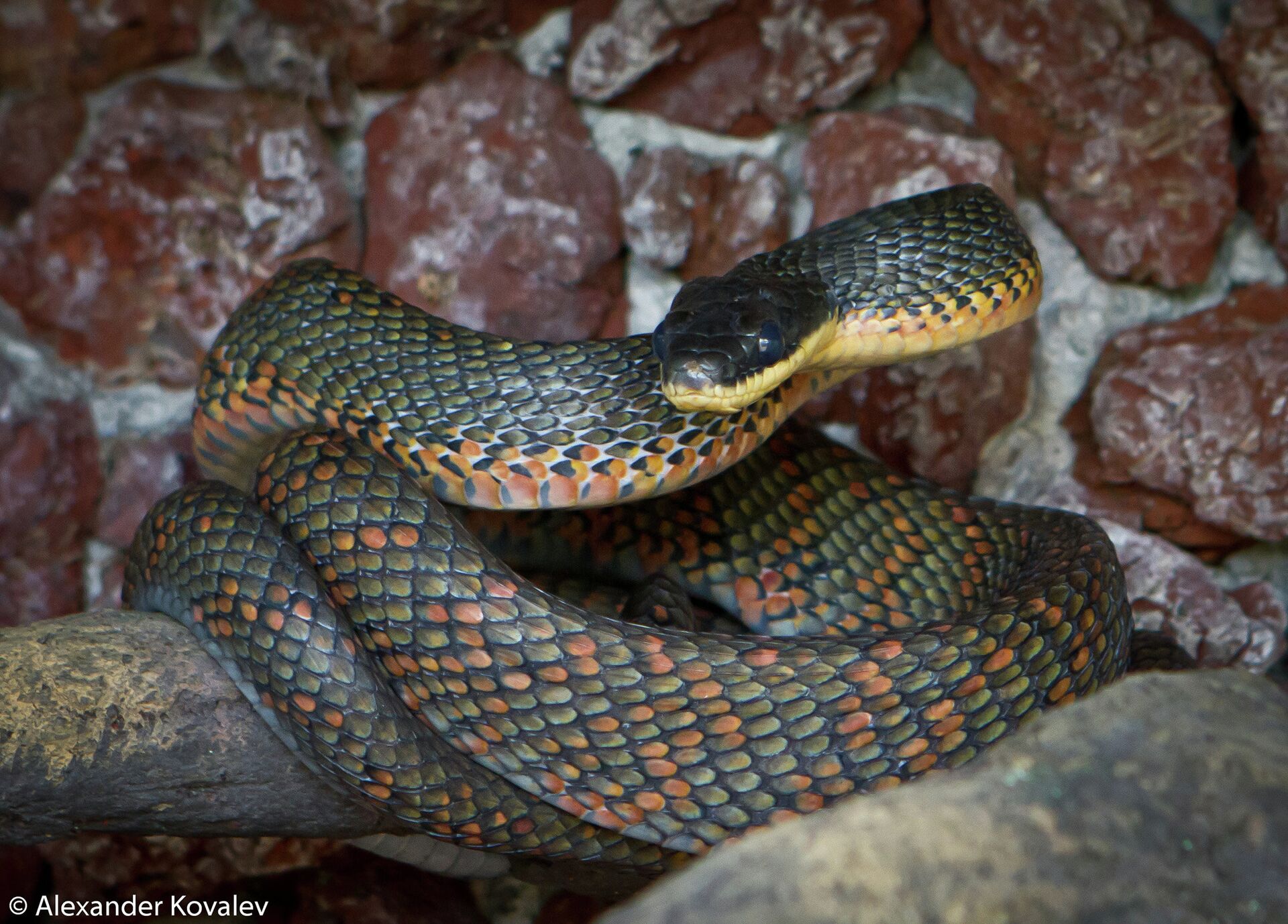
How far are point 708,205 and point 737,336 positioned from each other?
85cm

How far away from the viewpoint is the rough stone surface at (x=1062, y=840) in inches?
32.7

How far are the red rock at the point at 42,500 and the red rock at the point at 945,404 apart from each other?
1.49 m

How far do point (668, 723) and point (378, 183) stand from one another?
138 centimetres

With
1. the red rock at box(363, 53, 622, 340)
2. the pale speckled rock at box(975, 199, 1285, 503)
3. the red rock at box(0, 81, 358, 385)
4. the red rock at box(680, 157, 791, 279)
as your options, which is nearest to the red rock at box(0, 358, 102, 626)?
the red rock at box(0, 81, 358, 385)

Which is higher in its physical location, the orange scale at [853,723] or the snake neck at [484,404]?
the snake neck at [484,404]

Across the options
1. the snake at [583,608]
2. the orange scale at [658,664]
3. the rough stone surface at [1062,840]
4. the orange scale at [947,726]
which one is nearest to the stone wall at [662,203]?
the snake at [583,608]

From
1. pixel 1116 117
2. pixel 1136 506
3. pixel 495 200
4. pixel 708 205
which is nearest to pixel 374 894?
pixel 495 200

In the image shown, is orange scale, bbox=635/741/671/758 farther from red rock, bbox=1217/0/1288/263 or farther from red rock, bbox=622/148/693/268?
red rock, bbox=1217/0/1288/263

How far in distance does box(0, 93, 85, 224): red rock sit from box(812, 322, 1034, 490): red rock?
1.57 m

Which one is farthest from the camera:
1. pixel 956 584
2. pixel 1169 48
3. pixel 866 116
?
pixel 866 116

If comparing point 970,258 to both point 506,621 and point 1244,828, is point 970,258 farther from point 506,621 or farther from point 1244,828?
point 1244,828

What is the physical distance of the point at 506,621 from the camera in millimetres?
1437

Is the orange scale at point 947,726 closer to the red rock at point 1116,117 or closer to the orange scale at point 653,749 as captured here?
the orange scale at point 653,749

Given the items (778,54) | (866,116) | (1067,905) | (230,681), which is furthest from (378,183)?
(1067,905)
